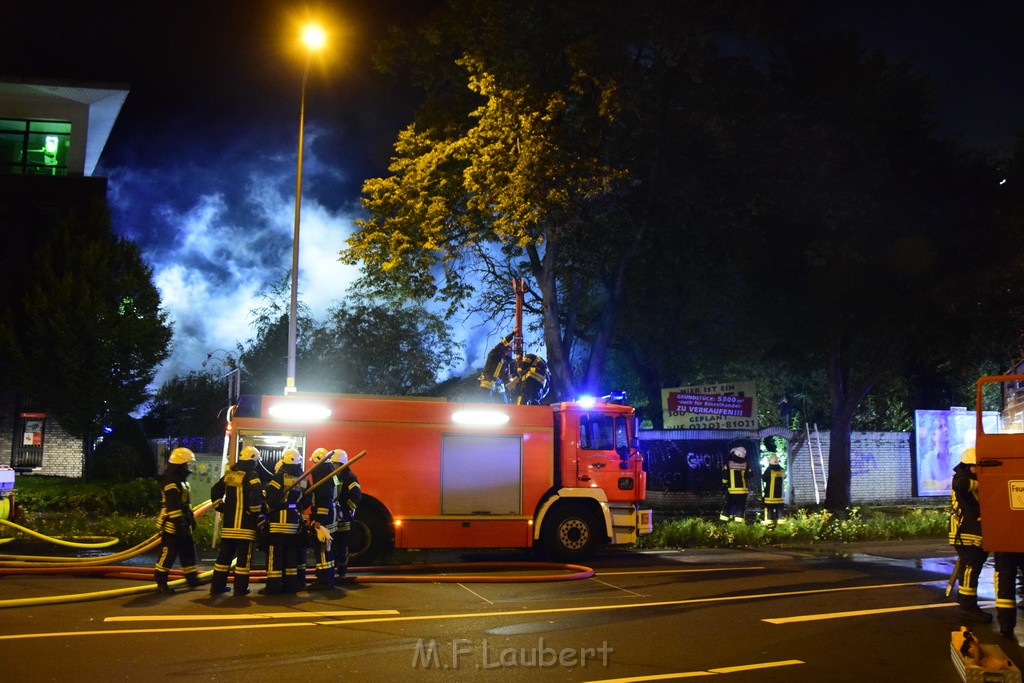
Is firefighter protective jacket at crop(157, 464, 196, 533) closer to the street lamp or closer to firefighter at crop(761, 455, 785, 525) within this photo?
the street lamp

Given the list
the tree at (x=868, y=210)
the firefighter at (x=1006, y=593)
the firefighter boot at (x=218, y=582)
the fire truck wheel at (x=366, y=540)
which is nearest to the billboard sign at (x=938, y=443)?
the tree at (x=868, y=210)

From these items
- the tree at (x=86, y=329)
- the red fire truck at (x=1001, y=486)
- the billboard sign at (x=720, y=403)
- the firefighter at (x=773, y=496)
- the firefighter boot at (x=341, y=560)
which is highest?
the tree at (x=86, y=329)

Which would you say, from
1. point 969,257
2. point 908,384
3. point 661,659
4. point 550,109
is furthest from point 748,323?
point 661,659

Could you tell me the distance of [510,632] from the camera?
7793 mm

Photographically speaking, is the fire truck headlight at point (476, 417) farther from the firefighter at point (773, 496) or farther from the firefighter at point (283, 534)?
the firefighter at point (773, 496)

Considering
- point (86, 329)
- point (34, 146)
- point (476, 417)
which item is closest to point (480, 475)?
point (476, 417)

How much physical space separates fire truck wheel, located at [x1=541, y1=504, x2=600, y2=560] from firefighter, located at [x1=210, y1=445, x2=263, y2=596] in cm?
474

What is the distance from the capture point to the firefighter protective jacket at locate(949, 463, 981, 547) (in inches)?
348

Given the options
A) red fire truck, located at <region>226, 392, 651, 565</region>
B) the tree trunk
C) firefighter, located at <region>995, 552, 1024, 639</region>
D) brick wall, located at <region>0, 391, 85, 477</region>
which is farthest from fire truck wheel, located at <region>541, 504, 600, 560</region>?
brick wall, located at <region>0, 391, 85, 477</region>

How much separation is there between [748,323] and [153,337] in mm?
17424

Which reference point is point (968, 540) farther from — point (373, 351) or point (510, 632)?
point (373, 351)

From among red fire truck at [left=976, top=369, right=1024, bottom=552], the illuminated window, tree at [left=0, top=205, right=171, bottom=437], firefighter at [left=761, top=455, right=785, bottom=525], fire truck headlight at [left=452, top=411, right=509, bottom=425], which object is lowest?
firefighter at [left=761, top=455, right=785, bottom=525]

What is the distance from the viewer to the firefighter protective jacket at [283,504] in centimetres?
974

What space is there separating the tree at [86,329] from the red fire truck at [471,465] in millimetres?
15247
